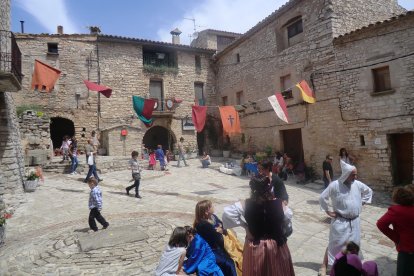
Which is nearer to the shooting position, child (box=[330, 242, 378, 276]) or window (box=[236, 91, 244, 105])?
child (box=[330, 242, 378, 276])

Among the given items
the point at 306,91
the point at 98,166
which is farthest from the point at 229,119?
the point at 98,166

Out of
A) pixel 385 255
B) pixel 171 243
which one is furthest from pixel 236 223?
pixel 385 255

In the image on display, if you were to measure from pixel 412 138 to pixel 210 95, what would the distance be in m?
13.6

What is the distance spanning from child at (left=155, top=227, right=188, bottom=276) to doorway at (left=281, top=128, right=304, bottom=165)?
11195mm

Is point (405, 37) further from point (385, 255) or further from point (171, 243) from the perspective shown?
point (171, 243)

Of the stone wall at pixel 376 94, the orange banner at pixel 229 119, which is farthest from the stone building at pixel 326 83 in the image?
the orange banner at pixel 229 119

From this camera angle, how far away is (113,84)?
1789 centimetres

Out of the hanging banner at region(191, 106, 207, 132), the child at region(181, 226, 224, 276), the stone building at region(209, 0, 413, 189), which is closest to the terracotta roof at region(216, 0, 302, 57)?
the stone building at region(209, 0, 413, 189)

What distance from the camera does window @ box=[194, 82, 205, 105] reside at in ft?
67.2

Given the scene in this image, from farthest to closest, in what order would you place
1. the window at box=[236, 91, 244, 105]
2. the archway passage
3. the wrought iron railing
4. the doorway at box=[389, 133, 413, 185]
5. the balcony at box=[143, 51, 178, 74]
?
the balcony at box=[143, 51, 178, 74] < the archway passage < the window at box=[236, 91, 244, 105] < the doorway at box=[389, 133, 413, 185] < the wrought iron railing

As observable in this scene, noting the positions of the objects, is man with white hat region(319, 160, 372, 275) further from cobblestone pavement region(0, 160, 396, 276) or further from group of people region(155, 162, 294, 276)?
group of people region(155, 162, 294, 276)

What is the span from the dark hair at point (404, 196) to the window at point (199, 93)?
699 inches

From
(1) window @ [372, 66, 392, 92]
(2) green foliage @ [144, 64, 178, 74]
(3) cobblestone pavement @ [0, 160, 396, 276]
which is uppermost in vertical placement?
(2) green foliage @ [144, 64, 178, 74]

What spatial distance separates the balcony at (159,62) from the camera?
1914 centimetres
